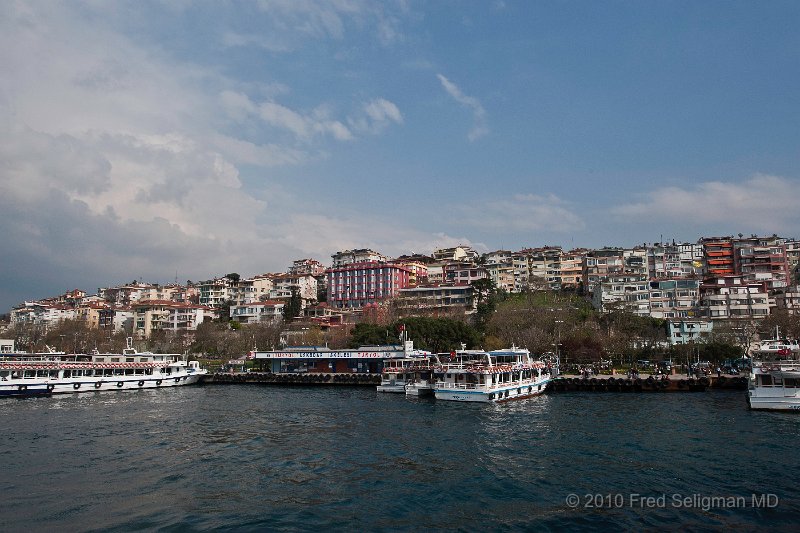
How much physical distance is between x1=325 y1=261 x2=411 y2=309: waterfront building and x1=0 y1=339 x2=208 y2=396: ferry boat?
4939cm

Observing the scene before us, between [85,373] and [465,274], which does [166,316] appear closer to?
[465,274]

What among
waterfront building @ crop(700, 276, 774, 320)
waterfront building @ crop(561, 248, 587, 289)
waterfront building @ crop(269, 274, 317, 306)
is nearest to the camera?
waterfront building @ crop(700, 276, 774, 320)

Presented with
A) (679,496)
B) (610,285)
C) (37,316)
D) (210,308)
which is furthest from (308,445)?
(37,316)

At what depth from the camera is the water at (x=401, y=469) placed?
1580 centimetres

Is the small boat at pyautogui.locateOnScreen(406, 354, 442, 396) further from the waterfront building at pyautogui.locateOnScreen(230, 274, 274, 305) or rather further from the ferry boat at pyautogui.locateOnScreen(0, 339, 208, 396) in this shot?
the waterfront building at pyautogui.locateOnScreen(230, 274, 274, 305)

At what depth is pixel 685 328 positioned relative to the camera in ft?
242

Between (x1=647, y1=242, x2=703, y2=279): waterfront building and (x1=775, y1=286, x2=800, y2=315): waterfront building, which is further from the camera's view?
(x1=647, y1=242, x2=703, y2=279): waterfront building

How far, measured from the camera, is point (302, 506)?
16875 millimetres

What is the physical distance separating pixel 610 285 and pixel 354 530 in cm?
8110

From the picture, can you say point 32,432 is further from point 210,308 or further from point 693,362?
point 210,308

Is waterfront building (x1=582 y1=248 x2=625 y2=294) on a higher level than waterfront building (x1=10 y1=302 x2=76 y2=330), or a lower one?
higher

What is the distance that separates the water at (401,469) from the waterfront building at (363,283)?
7158 cm

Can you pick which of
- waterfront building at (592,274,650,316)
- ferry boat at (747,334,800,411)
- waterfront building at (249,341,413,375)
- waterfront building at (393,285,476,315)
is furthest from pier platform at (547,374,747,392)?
waterfront building at (393,285,476,315)

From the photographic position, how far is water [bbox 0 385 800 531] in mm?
15797
